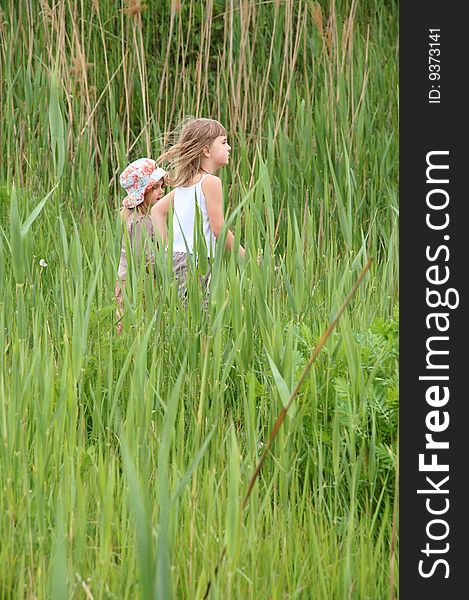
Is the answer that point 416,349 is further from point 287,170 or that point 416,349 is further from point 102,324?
point 287,170

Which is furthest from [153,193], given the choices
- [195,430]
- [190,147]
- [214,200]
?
[195,430]

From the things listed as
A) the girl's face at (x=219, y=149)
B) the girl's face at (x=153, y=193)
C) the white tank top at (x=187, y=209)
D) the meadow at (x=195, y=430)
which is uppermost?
the girl's face at (x=219, y=149)

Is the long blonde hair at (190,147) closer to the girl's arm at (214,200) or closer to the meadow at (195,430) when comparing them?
the girl's arm at (214,200)

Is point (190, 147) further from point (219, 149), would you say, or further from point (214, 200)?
point (214, 200)

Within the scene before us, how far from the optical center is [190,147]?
3.06m

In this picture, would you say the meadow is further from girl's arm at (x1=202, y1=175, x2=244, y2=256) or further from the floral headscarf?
girl's arm at (x1=202, y1=175, x2=244, y2=256)

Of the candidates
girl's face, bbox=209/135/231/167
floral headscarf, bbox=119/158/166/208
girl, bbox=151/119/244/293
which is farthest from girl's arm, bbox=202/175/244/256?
floral headscarf, bbox=119/158/166/208

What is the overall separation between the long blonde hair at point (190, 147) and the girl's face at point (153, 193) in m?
0.04

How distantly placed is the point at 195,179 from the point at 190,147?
11 centimetres

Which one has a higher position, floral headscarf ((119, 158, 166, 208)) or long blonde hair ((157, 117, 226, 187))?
long blonde hair ((157, 117, 226, 187))

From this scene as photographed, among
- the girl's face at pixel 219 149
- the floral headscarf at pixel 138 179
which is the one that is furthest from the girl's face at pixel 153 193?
the girl's face at pixel 219 149

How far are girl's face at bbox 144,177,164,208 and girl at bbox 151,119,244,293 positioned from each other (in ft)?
0.16

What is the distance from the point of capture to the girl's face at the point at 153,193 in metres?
3.13

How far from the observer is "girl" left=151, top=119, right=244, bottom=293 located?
2.92m
